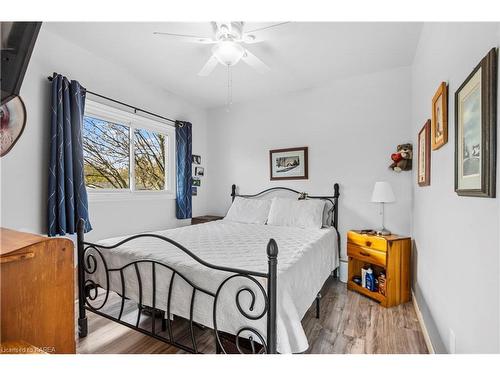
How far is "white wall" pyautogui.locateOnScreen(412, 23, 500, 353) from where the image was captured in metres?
0.93

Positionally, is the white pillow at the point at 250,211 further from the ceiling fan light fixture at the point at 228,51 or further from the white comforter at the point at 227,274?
the ceiling fan light fixture at the point at 228,51

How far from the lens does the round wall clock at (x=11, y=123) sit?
188 centimetres

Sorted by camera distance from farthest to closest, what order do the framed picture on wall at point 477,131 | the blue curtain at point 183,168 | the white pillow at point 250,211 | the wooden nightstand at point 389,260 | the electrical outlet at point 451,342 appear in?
the blue curtain at point 183,168 → the white pillow at point 250,211 → the wooden nightstand at point 389,260 → the electrical outlet at point 451,342 → the framed picture on wall at point 477,131

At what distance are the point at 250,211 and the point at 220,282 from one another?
6.84ft

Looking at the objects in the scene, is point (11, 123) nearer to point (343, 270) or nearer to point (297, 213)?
point (297, 213)

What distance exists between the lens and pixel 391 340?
185 centimetres

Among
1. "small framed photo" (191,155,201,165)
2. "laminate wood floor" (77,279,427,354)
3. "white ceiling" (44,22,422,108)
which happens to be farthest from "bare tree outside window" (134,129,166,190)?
"laminate wood floor" (77,279,427,354)

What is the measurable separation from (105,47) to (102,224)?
1789 mm

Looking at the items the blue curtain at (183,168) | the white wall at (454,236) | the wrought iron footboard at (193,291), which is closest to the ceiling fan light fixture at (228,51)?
the white wall at (454,236)

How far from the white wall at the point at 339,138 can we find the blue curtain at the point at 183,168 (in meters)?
0.63

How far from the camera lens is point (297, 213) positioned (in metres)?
3.09

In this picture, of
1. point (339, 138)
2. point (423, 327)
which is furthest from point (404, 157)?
point (423, 327)

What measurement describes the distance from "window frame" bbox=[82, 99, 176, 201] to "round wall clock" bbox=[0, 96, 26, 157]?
64 cm
